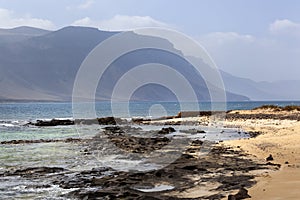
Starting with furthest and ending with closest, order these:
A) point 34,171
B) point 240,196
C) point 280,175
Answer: point 34,171 → point 280,175 → point 240,196

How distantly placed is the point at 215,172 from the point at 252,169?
1.53 m

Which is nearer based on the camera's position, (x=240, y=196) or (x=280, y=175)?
(x=240, y=196)

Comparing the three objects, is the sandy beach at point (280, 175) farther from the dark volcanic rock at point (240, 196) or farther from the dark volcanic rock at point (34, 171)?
the dark volcanic rock at point (34, 171)

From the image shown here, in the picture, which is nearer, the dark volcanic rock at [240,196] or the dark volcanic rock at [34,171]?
the dark volcanic rock at [240,196]

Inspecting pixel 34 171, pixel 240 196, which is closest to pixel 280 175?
pixel 240 196

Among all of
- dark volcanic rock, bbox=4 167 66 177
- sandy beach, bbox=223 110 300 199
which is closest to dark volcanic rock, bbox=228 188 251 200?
sandy beach, bbox=223 110 300 199

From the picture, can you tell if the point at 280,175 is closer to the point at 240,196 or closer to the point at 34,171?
the point at 240,196

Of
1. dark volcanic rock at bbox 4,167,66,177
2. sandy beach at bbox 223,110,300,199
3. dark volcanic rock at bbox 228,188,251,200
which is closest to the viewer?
dark volcanic rock at bbox 228,188,251,200

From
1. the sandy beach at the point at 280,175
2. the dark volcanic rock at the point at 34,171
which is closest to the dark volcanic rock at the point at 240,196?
the sandy beach at the point at 280,175

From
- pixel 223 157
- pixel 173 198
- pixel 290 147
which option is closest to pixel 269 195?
pixel 173 198

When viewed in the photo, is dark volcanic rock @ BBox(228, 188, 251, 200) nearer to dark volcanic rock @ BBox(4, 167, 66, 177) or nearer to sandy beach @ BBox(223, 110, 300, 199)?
sandy beach @ BBox(223, 110, 300, 199)

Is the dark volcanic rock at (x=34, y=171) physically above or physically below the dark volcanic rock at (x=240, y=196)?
below

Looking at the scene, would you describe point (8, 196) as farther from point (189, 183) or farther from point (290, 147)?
point (290, 147)

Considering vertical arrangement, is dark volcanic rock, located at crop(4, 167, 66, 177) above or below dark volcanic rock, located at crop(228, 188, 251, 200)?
below
